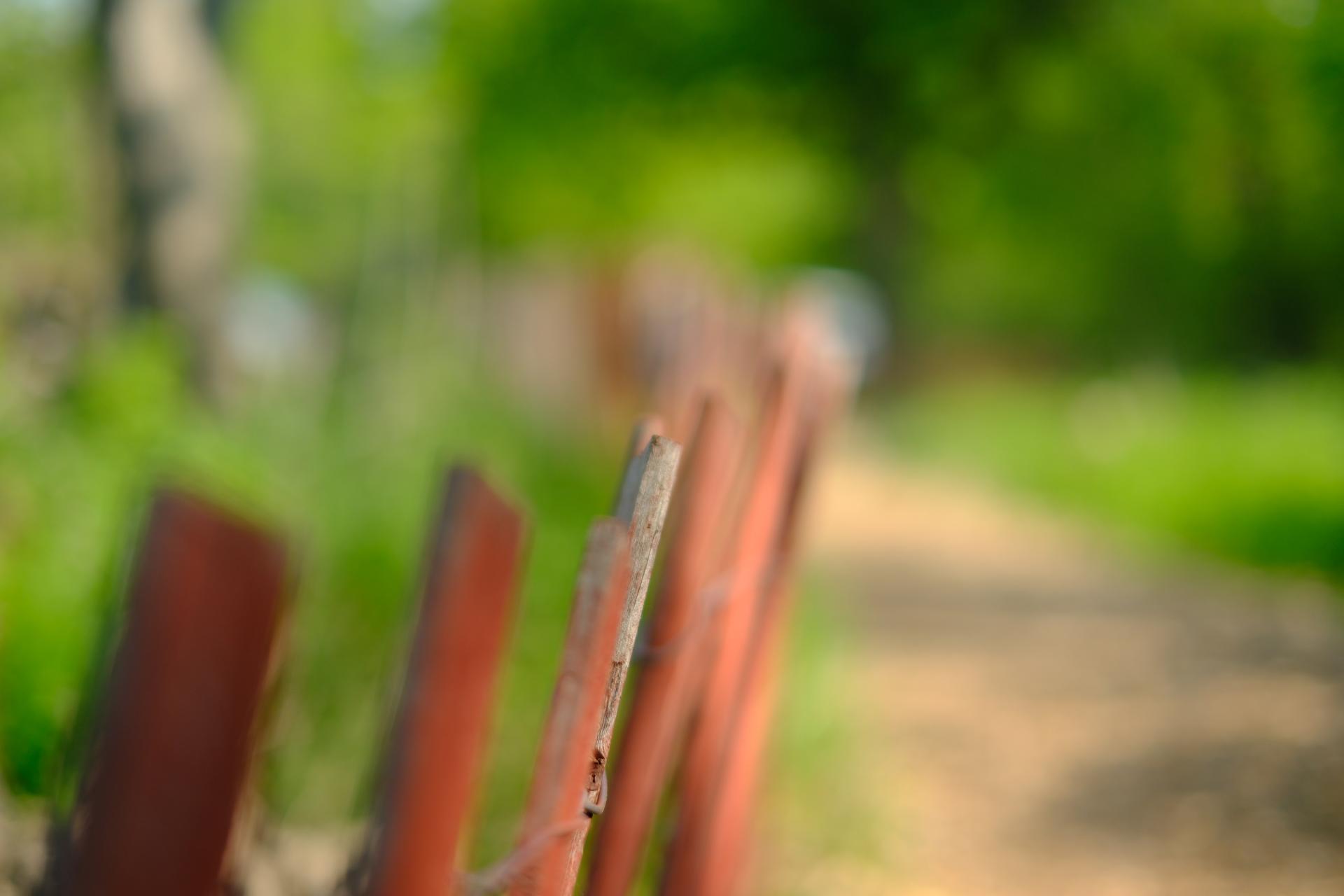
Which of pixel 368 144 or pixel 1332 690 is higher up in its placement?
pixel 368 144

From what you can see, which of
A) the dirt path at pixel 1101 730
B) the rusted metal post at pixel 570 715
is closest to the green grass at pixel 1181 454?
the dirt path at pixel 1101 730

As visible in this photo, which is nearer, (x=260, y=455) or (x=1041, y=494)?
(x=260, y=455)

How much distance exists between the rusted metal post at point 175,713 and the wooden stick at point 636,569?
42cm

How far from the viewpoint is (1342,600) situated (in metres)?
6.98

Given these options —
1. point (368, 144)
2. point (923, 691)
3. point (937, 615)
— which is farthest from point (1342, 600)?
point (368, 144)

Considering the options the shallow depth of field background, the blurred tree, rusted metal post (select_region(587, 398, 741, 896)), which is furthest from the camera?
the blurred tree

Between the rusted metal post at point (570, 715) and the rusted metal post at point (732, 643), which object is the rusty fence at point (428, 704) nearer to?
the rusted metal post at point (570, 715)

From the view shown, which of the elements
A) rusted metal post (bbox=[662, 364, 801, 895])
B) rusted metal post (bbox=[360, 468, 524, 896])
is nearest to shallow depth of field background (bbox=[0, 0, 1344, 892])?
rusted metal post (bbox=[360, 468, 524, 896])

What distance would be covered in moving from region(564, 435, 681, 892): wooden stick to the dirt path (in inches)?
93.6

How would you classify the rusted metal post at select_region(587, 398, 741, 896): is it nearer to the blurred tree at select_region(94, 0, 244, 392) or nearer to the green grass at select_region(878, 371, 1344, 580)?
the blurred tree at select_region(94, 0, 244, 392)

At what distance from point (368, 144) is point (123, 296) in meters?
14.8

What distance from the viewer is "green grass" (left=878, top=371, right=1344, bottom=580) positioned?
27.6 feet

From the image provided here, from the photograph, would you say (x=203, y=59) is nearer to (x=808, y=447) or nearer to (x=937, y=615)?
(x=937, y=615)

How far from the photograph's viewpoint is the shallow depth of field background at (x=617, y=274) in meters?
4.03
